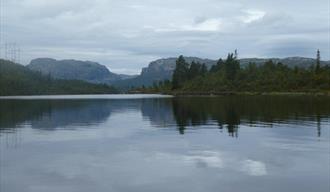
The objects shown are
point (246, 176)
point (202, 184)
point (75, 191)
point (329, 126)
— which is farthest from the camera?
point (329, 126)

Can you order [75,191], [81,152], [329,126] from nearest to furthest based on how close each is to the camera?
[75,191] → [81,152] → [329,126]

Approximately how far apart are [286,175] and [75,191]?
526 inches

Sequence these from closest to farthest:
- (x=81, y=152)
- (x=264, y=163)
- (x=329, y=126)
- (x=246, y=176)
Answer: (x=246, y=176) → (x=264, y=163) → (x=81, y=152) → (x=329, y=126)

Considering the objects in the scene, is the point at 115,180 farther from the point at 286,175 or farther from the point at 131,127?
the point at 131,127

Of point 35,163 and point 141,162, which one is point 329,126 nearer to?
point 141,162

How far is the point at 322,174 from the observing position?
99.4 ft

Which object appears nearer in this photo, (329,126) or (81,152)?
(81,152)

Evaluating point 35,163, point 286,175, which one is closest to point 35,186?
point 35,163

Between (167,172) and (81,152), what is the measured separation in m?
11.9

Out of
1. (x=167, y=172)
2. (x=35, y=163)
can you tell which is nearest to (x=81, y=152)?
(x=35, y=163)

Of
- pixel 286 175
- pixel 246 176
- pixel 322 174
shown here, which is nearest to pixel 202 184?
pixel 246 176

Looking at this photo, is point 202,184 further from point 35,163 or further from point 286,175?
point 35,163

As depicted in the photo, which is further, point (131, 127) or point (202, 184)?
point (131, 127)

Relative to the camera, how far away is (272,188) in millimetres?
26422
